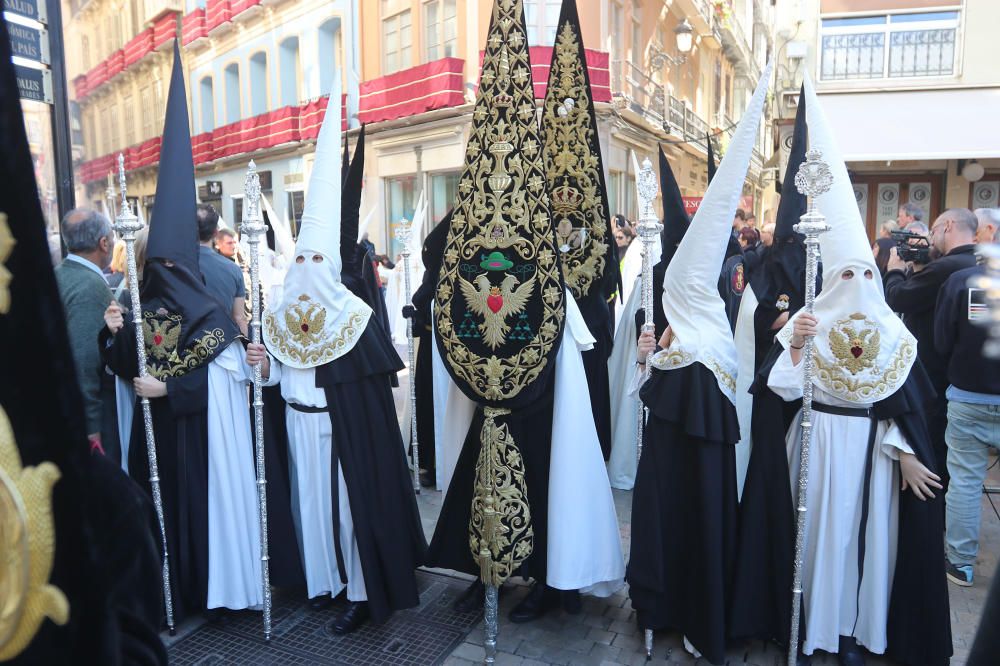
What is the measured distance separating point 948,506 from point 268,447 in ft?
12.7

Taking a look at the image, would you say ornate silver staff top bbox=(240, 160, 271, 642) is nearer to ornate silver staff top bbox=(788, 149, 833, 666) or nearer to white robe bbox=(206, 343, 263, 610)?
white robe bbox=(206, 343, 263, 610)

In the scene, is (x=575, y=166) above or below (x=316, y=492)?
above

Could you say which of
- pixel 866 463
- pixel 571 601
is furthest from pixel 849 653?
pixel 571 601

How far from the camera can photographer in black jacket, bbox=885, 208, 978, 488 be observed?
4359 mm

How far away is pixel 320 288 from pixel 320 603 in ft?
5.63

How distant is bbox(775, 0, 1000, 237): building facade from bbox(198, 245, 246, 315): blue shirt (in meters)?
10.2

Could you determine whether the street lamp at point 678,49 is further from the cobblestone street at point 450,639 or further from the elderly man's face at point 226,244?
the cobblestone street at point 450,639

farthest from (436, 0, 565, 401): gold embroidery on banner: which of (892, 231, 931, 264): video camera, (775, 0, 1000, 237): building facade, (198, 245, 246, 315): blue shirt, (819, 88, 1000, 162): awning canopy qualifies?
(819, 88, 1000, 162): awning canopy

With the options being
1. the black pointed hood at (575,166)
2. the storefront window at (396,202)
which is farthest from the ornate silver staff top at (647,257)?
the storefront window at (396,202)

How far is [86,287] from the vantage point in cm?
346

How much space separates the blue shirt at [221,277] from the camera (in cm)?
410

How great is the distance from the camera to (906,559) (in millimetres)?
3061

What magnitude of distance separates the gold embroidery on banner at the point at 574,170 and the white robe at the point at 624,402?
1684 mm

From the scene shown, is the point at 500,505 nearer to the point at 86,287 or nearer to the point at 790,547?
the point at 790,547
